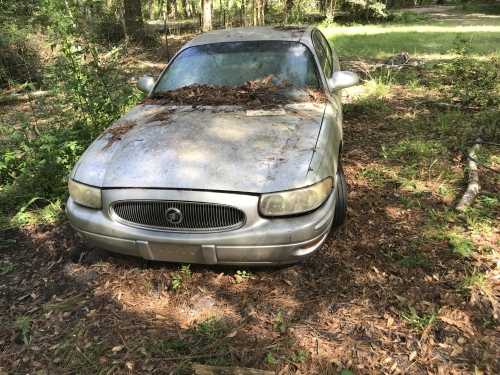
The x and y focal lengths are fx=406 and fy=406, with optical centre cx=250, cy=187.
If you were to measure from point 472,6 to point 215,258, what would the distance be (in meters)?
29.4

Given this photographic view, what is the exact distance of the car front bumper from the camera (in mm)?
2471

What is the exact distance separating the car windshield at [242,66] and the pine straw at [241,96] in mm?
86

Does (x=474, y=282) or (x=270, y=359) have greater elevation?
(x=474, y=282)

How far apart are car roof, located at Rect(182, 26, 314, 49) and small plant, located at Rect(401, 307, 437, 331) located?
2686mm

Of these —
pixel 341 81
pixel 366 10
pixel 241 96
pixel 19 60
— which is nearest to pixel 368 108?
pixel 341 81

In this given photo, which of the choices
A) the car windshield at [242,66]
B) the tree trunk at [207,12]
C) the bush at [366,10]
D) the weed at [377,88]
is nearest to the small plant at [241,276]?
the car windshield at [242,66]

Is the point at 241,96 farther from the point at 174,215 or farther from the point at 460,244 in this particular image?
the point at 460,244

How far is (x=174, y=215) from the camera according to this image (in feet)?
8.29

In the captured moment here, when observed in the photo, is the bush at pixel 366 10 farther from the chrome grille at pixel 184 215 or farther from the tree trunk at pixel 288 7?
the chrome grille at pixel 184 215

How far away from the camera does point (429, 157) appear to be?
15.4ft

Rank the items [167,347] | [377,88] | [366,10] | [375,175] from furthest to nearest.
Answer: [366,10] < [377,88] < [375,175] < [167,347]

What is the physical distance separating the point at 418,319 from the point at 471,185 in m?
1.94

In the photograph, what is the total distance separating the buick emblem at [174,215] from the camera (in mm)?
2518

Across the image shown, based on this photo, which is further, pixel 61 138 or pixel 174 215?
pixel 61 138
